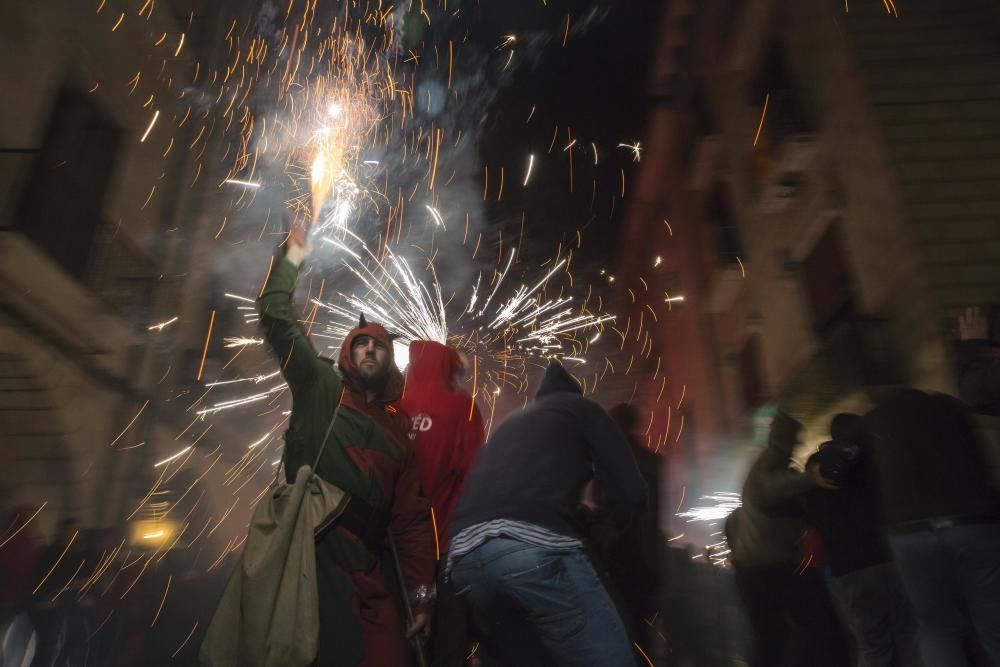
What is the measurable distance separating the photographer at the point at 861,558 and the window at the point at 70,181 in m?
7.93

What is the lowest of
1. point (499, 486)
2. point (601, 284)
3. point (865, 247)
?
point (499, 486)

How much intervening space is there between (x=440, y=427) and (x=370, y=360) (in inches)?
23.2

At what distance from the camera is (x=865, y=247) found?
789 cm

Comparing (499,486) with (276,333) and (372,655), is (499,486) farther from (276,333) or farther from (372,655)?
(276,333)

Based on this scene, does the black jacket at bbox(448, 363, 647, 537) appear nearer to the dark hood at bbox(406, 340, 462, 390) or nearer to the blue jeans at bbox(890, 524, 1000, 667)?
the dark hood at bbox(406, 340, 462, 390)

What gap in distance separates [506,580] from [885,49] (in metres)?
8.21

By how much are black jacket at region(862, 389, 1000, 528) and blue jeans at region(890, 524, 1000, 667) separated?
95 millimetres

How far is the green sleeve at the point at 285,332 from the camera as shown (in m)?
2.50

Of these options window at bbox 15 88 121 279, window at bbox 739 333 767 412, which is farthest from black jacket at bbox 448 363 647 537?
A: window at bbox 739 333 767 412

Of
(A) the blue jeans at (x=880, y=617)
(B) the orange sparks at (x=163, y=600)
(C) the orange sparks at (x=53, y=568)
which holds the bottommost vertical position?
(B) the orange sparks at (x=163, y=600)

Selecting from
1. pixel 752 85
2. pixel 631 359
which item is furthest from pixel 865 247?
pixel 631 359

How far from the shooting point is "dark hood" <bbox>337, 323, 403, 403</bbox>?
278 cm

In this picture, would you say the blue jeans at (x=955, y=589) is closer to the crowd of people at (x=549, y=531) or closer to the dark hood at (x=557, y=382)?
the crowd of people at (x=549, y=531)

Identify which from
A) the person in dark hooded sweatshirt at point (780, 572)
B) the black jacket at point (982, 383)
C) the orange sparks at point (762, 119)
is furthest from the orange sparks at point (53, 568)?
the orange sparks at point (762, 119)
